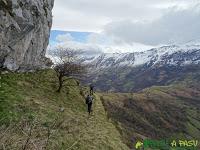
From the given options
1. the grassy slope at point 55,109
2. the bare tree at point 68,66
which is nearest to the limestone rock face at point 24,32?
the grassy slope at point 55,109

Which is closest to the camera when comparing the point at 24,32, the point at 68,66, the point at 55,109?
the point at 55,109

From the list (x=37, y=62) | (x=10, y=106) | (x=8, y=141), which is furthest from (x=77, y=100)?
(x=8, y=141)

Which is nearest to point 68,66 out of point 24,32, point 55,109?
point 24,32

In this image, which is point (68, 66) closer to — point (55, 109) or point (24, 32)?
point (24, 32)

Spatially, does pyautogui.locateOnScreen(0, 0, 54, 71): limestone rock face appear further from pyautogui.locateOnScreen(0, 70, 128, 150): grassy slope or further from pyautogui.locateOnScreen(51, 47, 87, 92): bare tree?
pyautogui.locateOnScreen(51, 47, 87, 92): bare tree

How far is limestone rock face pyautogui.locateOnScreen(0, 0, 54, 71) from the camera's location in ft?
138

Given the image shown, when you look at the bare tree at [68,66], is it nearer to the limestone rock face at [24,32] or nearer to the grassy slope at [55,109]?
the grassy slope at [55,109]

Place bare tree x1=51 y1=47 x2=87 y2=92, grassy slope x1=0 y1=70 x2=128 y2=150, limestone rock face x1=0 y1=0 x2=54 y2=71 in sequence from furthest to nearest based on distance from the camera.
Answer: bare tree x1=51 y1=47 x2=87 y2=92 < limestone rock face x1=0 y1=0 x2=54 y2=71 < grassy slope x1=0 y1=70 x2=128 y2=150

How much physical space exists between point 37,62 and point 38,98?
12.7m

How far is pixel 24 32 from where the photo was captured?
1810 inches

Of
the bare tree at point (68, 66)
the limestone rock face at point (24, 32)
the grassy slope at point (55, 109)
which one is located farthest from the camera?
the bare tree at point (68, 66)

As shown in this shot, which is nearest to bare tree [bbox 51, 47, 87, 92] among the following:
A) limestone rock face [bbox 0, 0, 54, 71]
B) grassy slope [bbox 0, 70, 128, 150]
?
grassy slope [bbox 0, 70, 128, 150]

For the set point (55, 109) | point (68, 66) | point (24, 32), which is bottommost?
point (55, 109)

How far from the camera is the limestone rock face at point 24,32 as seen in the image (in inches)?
1654
